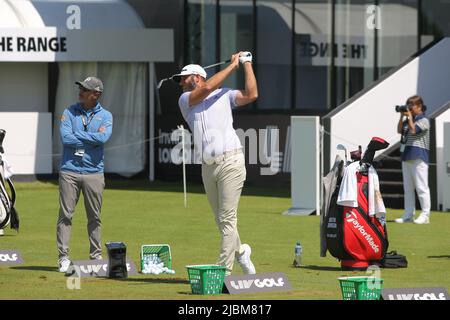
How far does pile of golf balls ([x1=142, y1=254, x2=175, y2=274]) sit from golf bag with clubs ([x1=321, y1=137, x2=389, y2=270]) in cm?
172

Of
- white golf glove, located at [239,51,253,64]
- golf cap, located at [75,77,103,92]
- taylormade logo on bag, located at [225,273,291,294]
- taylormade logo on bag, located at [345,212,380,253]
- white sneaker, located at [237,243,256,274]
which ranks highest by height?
white golf glove, located at [239,51,253,64]

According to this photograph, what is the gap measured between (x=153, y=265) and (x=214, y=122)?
5.84 feet

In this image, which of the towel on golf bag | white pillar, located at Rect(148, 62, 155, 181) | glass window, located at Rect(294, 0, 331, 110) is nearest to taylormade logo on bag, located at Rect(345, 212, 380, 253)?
the towel on golf bag

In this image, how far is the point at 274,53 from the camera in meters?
29.6

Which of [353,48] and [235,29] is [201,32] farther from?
[353,48]

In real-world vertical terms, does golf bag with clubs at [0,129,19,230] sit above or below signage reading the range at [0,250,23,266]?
above

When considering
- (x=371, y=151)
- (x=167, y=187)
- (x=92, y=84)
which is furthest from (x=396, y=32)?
(x=92, y=84)

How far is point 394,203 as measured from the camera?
2286 centimetres

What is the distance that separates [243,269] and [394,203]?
1059 cm

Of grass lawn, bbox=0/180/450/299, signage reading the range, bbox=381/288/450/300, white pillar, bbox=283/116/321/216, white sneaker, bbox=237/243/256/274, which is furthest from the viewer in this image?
white pillar, bbox=283/116/321/216

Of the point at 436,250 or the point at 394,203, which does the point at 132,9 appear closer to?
the point at 394,203

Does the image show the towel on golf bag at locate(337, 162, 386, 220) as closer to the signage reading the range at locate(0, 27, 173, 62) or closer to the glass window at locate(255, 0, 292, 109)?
the glass window at locate(255, 0, 292, 109)

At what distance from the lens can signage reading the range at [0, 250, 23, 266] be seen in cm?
1421

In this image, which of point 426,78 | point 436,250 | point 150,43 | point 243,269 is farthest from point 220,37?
point 243,269
